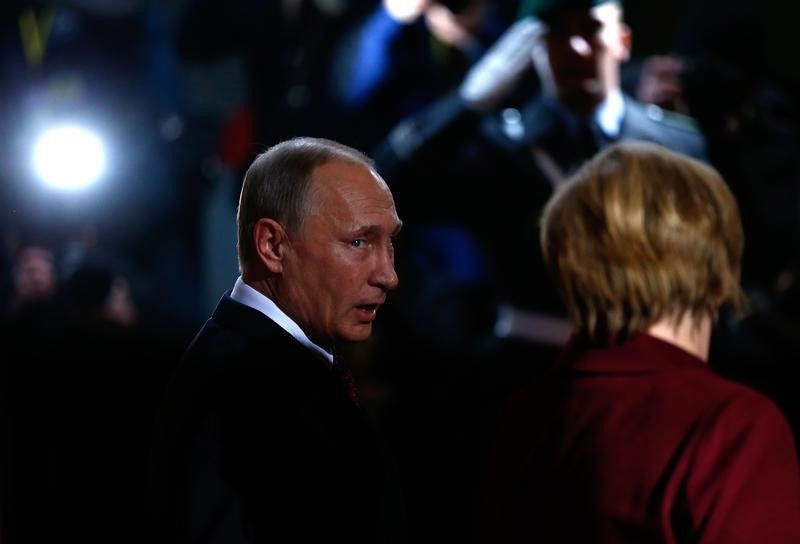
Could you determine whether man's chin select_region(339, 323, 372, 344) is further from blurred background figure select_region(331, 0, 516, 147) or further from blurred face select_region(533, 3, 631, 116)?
blurred background figure select_region(331, 0, 516, 147)

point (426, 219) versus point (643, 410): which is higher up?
point (643, 410)

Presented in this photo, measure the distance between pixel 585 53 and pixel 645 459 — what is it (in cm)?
160

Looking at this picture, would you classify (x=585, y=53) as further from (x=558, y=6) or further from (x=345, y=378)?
(x=345, y=378)

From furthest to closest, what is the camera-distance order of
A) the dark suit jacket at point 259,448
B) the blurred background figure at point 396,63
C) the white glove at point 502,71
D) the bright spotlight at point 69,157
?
the bright spotlight at point 69,157 → the blurred background figure at point 396,63 → the white glove at point 502,71 → the dark suit jacket at point 259,448

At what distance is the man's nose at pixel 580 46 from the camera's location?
10.1 feet

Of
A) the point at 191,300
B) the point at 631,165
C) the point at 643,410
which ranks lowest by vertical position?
the point at 191,300

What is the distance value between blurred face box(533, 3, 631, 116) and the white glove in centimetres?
18

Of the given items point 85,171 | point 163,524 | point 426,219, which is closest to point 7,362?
point 85,171

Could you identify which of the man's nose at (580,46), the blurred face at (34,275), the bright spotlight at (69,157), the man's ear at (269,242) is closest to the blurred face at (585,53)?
the man's nose at (580,46)

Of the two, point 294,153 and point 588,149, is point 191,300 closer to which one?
point 588,149

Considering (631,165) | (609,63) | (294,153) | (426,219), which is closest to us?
(294,153)

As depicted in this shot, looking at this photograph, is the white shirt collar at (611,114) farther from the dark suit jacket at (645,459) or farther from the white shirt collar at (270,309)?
the white shirt collar at (270,309)

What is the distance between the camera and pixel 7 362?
4.35m

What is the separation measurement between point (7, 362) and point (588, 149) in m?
2.31
